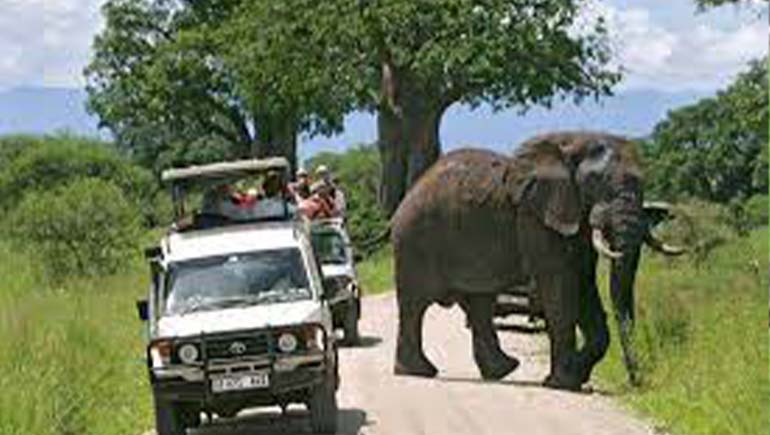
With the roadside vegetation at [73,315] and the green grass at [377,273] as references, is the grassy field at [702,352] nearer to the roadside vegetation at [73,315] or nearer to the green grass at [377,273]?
the roadside vegetation at [73,315]

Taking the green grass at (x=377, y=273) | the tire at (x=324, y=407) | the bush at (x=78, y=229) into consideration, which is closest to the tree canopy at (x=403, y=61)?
the green grass at (x=377, y=273)

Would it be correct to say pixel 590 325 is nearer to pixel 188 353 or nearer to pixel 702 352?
pixel 702 352

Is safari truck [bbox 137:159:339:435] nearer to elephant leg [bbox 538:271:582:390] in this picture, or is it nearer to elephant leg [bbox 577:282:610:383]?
elephant leg [bbox 538:271:582:390]

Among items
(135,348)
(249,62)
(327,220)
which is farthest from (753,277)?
(249,62)

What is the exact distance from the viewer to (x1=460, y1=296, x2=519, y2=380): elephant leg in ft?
73.6

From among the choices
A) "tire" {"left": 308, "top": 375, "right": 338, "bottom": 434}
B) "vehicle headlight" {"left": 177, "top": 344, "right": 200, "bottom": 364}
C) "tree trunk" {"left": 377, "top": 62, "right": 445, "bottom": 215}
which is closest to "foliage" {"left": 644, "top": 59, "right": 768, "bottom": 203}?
"tree trunk" {"left": 377, "top": 62, "right": 445, "bottom": 215}

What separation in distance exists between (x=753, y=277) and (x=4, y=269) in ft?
60.9

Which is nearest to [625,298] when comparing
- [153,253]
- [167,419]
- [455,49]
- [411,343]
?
[411,343]

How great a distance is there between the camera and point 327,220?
2756 cm

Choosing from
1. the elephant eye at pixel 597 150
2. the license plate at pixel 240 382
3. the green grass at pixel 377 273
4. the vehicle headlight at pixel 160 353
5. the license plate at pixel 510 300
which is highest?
the elephant eye at pixel 597 150

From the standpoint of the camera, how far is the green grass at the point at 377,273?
39.9 m

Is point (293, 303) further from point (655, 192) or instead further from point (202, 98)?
point (655, 192)

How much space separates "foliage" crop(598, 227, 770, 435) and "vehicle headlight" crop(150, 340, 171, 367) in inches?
180

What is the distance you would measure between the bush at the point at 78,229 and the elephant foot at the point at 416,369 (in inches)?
708
